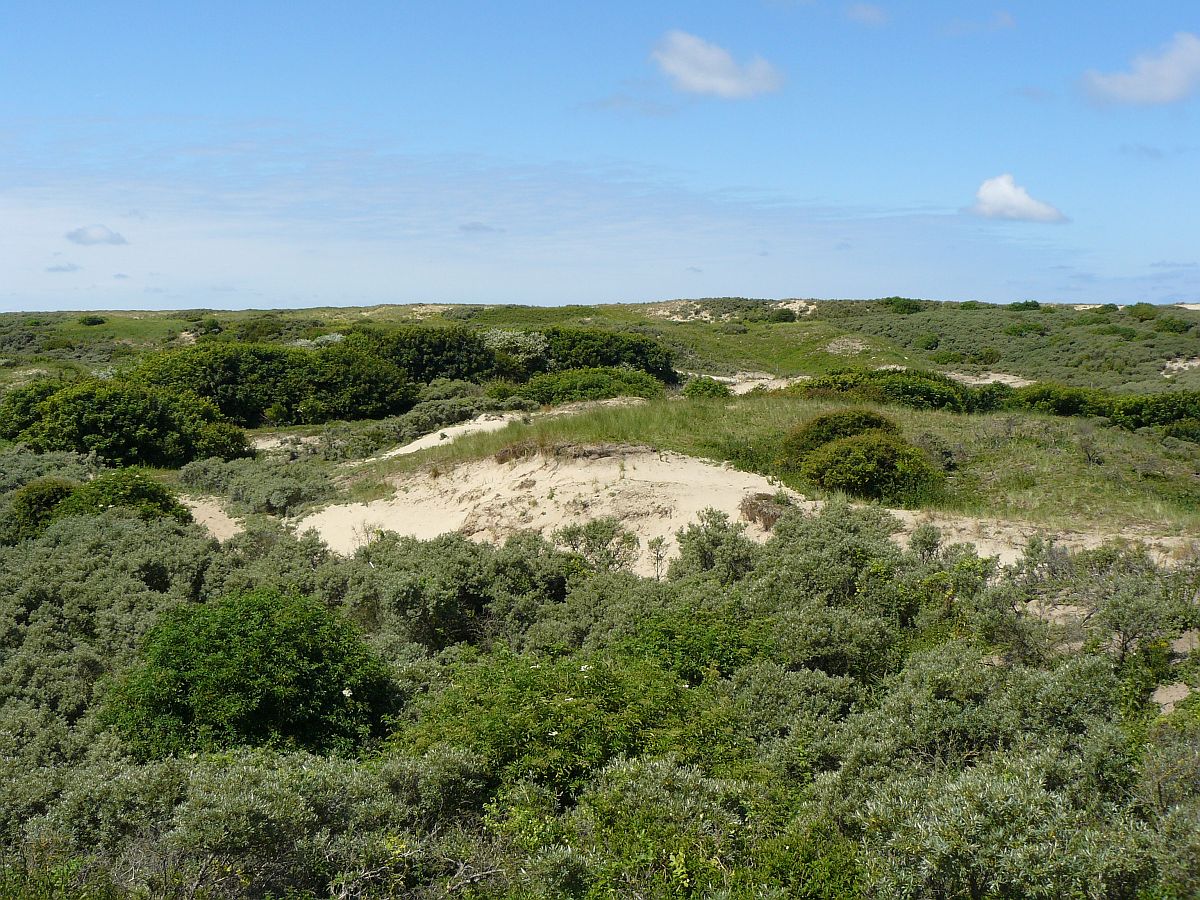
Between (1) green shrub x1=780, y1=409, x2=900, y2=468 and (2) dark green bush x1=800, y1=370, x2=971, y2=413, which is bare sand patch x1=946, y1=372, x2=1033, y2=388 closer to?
(2) dark green bush x1=800, y1=370, x2=971, y2=413

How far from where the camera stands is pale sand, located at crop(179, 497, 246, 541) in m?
13.4

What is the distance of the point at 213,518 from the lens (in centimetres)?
1437

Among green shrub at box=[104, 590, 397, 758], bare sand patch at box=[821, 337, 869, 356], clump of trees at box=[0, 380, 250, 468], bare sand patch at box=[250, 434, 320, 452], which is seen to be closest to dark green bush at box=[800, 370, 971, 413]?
bare sand patch at box=[250, 434, 320, 452]

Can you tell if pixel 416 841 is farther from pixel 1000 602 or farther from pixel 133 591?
pixel 133 591

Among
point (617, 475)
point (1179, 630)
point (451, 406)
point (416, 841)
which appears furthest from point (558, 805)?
point (451, 406)

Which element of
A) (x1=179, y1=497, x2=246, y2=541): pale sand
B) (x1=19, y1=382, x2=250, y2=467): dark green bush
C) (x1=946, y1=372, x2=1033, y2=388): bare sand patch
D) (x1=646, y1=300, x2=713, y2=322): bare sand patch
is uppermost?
(x1=646, y1=300, x2=713, y2=322): bare sand patch

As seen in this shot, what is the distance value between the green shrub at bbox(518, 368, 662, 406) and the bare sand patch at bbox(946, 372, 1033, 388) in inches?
653

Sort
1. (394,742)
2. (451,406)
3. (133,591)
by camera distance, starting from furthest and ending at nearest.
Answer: (451,406), (133,591), (394,742)

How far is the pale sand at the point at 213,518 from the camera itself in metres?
13.4

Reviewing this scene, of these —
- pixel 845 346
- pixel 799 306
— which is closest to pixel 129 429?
pixel 845 346

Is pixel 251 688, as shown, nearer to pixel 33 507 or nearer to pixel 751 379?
pixel 33 507

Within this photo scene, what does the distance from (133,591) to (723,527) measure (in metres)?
6.73

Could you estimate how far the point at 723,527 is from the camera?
34.2ft

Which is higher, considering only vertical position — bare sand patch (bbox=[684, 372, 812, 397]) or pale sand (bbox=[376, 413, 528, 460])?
bare sand patch (bbox=[684, 372, 812, 397])
